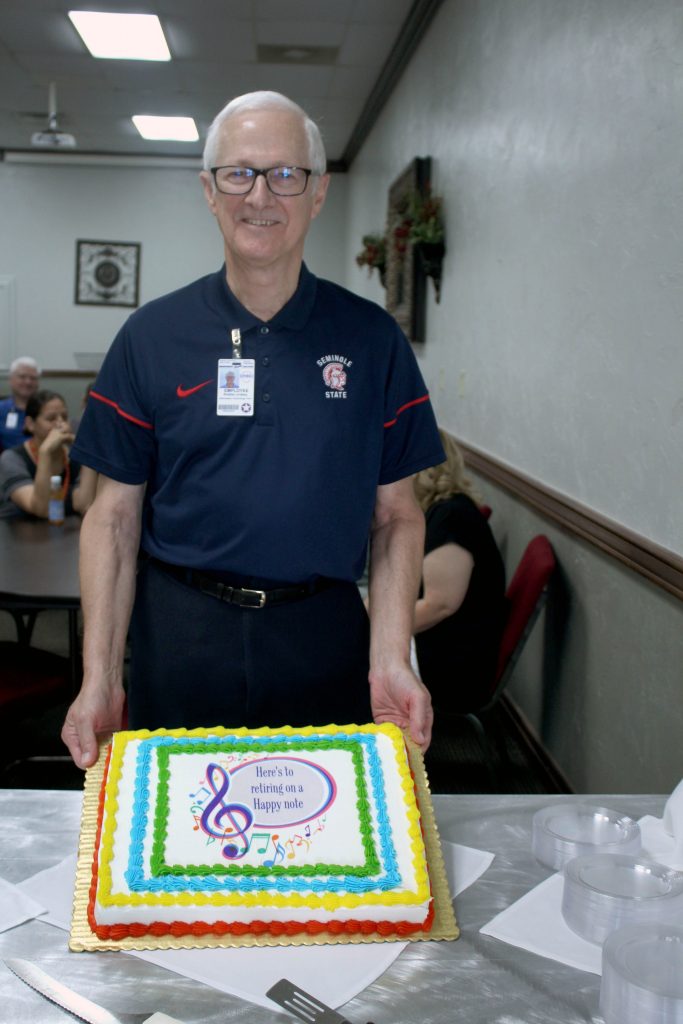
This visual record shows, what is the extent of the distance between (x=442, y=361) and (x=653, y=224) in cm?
292

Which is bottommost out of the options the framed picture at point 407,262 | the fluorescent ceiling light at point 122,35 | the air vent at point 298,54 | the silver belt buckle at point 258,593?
the silver belt buckle at point 258,593

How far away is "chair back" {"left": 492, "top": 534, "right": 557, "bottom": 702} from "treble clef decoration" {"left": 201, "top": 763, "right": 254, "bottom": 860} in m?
1.98

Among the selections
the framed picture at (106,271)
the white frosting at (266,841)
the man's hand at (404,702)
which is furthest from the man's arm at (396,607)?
the framed picture at (106,271)

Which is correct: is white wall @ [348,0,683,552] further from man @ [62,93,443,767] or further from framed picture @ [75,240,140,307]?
framed picture @ [75,240,140,307]

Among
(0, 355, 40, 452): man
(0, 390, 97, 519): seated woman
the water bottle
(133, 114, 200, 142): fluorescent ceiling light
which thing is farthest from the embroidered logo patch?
(133, 114, 200, 142): fluorescent ceiling light

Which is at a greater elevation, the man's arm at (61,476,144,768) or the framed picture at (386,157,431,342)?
the framed picture at (386,157,431,342)

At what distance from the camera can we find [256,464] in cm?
154

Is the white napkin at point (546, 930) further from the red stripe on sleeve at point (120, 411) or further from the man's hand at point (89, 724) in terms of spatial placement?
the red stripe on sleeve at point (120, 411)

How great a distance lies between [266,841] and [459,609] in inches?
83.4

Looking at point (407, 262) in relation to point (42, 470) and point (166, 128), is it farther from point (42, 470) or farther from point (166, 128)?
point (166, 128)

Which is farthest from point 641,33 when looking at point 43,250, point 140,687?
point 43,250

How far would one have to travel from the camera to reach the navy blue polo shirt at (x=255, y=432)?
1540 millimetres

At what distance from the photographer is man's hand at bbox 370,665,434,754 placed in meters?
1.29

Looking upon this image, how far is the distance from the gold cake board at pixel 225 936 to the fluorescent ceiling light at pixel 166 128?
856 centimetres
